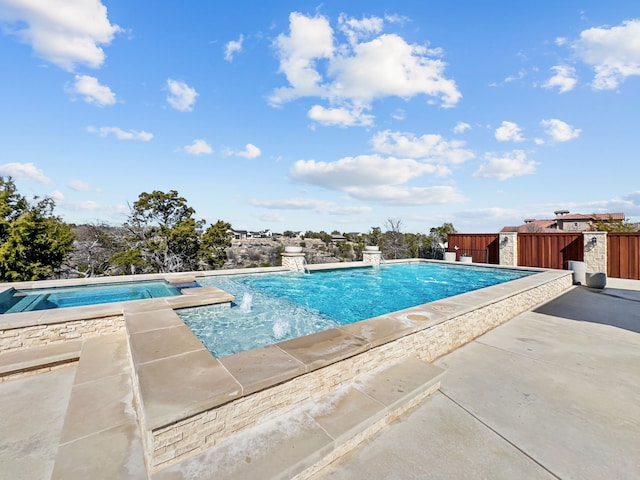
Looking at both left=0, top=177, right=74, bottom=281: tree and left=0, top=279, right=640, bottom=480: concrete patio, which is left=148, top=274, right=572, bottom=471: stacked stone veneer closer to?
left=0, top=279, right=640, bottom=480: concrete patio

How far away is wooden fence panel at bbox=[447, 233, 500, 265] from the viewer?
14.6m

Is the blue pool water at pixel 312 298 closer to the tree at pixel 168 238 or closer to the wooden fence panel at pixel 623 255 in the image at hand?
the wooden fence panel at pixel 623 255

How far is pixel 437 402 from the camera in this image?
2891mm

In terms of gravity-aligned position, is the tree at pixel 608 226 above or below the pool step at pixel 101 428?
above

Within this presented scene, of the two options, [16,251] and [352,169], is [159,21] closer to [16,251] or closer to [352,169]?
[16,251]

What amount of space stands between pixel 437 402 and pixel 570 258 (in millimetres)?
13640

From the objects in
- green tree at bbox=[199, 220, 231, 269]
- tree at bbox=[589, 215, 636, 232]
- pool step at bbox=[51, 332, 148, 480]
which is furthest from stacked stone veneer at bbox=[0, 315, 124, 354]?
tree at bbox=[589, 215, 636, 232]

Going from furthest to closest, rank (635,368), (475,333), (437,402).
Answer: (475,333) → (635,368) → (437,402)

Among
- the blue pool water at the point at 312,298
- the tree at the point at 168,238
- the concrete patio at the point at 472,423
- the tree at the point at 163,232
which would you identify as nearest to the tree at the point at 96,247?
the tree at the point at 168,238

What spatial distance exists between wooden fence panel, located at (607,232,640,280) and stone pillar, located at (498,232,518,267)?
318cm

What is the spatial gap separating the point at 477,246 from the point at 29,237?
18.9m

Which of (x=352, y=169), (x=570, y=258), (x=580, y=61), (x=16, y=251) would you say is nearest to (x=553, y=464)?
→ (x=580, y=61)

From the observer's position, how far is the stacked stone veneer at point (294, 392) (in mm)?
1883

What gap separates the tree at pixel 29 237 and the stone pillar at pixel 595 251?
1979 cm
